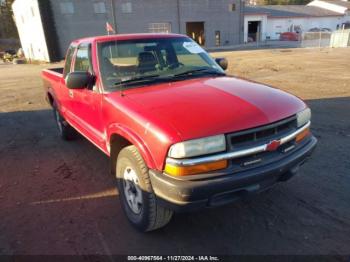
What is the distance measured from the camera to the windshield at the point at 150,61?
3459 mm

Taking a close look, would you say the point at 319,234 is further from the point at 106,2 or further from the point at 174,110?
the point at 106,2

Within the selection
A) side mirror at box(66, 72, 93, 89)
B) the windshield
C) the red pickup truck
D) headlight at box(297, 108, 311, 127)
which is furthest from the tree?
headlight at box(297, 108, 311, 127)

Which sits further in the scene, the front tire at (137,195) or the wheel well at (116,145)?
the wheel well at (116,145)

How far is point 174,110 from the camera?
8.56 feet

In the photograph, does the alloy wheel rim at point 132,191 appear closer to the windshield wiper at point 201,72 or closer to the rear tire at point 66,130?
the windshield wiper at point 201,72

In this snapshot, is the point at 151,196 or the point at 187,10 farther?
the point at 187,10

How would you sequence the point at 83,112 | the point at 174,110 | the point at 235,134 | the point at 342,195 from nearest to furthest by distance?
1. the point at 235,134
2. the point at 174,110
3. the point at 342,195
4. the point at 83,112

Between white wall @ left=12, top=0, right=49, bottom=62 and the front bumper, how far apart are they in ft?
108

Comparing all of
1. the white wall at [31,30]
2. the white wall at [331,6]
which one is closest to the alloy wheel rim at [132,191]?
the white wall at [31,30]

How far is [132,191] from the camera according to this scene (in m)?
3.10

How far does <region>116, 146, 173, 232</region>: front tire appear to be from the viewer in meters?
2.69

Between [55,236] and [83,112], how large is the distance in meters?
1.73

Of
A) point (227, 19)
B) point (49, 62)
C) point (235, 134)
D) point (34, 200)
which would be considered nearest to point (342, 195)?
point (235, 134)

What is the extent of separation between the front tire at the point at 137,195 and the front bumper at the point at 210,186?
0.55 feet
